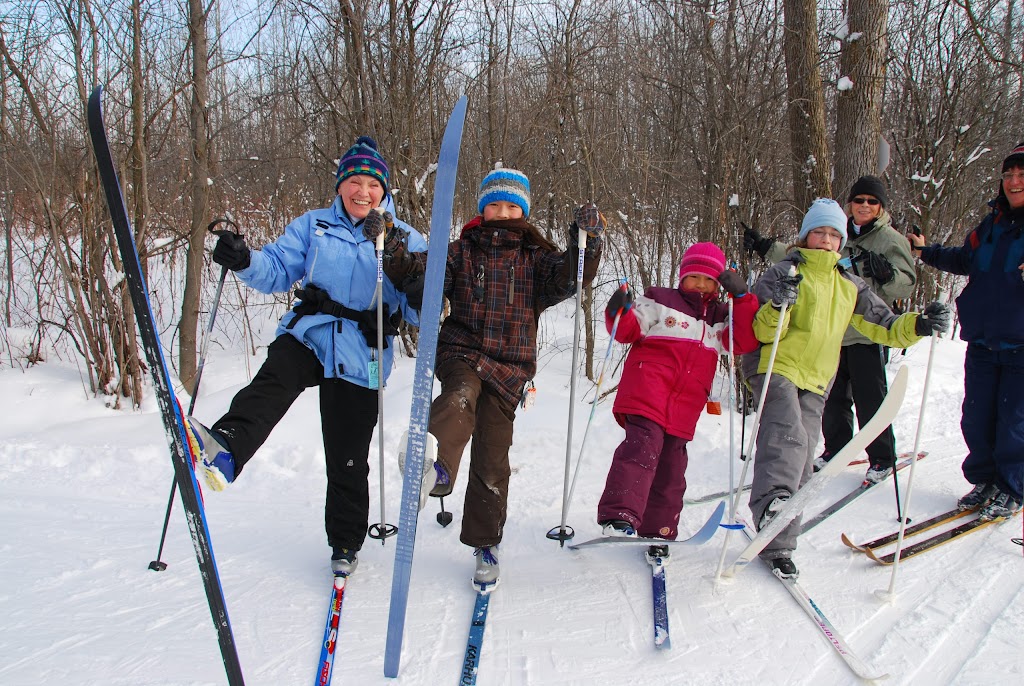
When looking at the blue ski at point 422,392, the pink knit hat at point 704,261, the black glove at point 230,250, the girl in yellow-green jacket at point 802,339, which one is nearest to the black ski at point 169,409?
the blue ski at point 422,392

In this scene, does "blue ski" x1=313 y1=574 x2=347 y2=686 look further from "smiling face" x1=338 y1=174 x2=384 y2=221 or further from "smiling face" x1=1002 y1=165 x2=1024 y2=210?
"smiling face" x1=1002 y1=165 x2=1024 y2=210

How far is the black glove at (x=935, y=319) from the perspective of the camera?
9.01ft

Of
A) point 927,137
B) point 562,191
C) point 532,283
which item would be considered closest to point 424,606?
point 532,283

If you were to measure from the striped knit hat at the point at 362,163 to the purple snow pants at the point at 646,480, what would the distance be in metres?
1.71

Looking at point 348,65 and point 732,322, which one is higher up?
point 348,65

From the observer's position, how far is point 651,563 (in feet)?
9.62

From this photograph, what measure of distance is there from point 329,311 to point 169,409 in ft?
3.35

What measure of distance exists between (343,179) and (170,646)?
2.09m

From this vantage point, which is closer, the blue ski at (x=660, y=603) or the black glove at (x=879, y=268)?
the blue ski at (x=660, y=603)

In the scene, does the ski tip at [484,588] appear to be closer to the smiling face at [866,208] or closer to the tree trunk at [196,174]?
the smiling face at [866,208]

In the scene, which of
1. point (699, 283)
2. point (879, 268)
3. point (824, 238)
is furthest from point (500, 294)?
point (879, 268)

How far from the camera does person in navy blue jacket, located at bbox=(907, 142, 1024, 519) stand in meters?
3.34

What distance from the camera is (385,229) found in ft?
8.69

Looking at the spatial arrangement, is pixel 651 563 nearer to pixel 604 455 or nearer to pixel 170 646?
pixel 604 455
